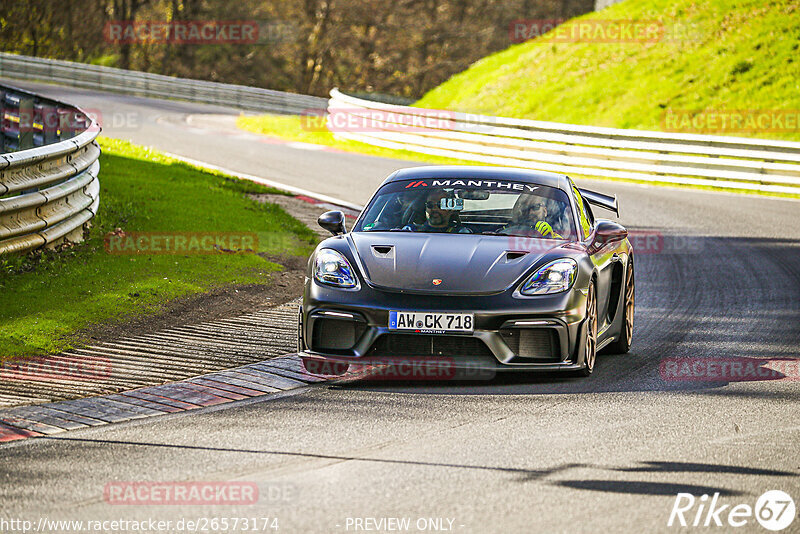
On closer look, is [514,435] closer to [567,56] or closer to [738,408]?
[738,408]

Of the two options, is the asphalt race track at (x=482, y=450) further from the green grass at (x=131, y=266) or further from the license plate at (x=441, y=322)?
the green grass at (x=131, y=266)

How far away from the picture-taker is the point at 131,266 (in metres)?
11.0

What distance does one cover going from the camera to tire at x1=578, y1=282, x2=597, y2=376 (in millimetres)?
7755

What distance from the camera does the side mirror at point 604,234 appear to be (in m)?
8.38

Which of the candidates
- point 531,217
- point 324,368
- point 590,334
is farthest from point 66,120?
point 590,334

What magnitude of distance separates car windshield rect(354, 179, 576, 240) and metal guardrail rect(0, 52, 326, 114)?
1256 inches

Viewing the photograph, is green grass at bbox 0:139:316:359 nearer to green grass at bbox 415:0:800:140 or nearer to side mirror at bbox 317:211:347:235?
side mirror at bbox 317:211:347:235

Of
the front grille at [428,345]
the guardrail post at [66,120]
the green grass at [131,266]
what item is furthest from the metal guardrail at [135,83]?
the front grille at [428,345]

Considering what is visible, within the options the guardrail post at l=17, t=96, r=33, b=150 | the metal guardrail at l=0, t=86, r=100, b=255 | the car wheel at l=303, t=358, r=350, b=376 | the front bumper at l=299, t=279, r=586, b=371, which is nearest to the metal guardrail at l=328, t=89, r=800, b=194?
the guardrail post at l=17, t=96, r=33, b=150

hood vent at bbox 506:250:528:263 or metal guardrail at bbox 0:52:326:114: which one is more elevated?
hood vent at bbox 506:250:528:263

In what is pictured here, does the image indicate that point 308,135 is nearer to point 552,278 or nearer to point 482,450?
point 552,278

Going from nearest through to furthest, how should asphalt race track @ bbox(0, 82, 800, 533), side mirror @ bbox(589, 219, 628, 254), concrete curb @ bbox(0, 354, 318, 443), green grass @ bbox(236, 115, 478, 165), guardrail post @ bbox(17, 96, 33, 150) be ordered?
asphalt race track @ bbox(0, 82, 800, 533)
concrete curb @ bbox(0, 354, 318, 443)
side mirror @ bbox(589, 219, 628, 254)
guardrail post @ bbox(17, 96, 33, 150)
green grass @ bbox(236, 115, 478, 165)

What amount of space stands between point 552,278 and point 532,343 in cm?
50

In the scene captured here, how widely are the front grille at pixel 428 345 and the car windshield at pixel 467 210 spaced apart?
4.09 ft
